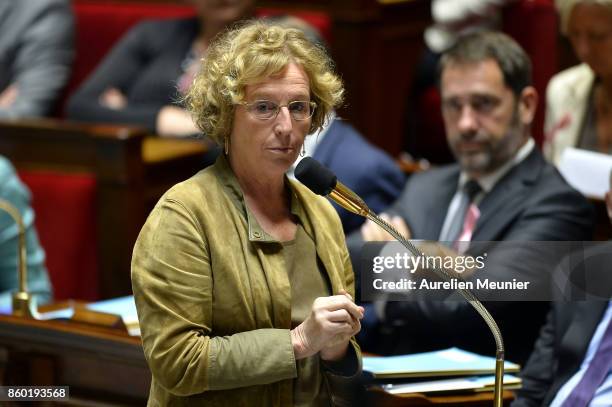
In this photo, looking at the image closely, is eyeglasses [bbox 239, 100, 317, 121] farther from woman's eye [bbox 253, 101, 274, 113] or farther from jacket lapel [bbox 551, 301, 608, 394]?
jacket lapel [bbox 551, 301, 608, 394]

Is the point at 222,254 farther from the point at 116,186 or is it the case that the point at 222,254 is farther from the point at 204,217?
the point at 116,186

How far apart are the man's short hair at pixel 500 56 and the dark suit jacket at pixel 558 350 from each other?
745 millimetres

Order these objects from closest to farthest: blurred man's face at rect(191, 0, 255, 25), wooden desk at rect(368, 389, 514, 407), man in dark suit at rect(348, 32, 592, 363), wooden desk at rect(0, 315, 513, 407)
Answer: wooden desk at rect(368, 389, 514, 407) < wooden desk at rect(0, 315, 513, 407) < man in dark suit at rect(348, 32, 592, 363) < blurred man's face at rect(191, 0, 255, 25)

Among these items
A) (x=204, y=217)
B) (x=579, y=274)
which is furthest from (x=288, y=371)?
(x=579, y=274)

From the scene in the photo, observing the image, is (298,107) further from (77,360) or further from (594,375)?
(77,360)

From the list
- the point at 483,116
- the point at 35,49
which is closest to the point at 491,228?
the point at 483,116

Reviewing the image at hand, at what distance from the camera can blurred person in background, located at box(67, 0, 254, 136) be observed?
405 cm

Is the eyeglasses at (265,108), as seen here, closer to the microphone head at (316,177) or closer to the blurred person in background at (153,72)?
the microphone head at (316,177)

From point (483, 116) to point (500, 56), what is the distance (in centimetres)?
16

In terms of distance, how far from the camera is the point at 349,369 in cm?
192

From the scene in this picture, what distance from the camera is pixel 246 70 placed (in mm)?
1825

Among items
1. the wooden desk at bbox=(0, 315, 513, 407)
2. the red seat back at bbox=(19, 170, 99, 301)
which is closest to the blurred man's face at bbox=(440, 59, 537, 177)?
the wooden desk at bbox=(0, 315, 513, 407)

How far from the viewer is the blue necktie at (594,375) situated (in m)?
2.25

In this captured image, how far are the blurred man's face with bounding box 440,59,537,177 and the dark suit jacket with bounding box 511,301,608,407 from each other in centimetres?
58
